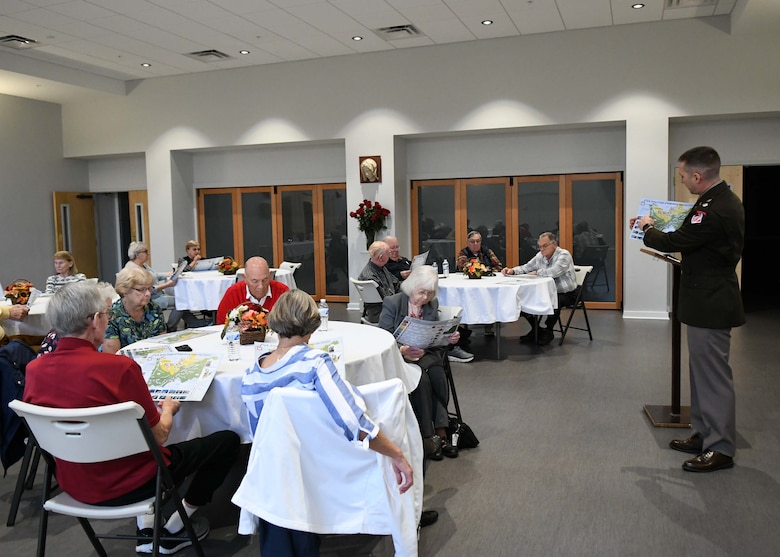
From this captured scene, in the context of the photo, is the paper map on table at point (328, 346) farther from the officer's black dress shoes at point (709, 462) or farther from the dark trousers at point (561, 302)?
the dark trousers at point (561, 302)

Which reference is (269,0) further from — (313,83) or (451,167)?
(451,167)

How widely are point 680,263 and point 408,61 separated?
735cm

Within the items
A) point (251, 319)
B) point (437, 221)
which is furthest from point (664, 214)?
point (437, 221)

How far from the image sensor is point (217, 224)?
42.4 feet

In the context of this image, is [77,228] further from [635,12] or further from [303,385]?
[303,385]

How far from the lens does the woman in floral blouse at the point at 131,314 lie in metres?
3.90

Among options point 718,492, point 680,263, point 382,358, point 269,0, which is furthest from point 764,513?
point 269,0

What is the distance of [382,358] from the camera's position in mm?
3527

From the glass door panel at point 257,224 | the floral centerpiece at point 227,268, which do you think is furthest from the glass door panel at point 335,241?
the floral centerpiece at point 227,268

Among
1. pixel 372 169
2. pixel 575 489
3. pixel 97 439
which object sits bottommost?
pixel 575 489

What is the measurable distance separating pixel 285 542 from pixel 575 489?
1.80 m

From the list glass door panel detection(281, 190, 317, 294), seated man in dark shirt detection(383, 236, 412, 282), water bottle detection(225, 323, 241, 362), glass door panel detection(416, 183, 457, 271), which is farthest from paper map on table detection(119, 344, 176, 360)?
glass door panel detection(281, 190, 317, 294)

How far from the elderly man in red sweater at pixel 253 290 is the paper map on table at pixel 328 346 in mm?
933

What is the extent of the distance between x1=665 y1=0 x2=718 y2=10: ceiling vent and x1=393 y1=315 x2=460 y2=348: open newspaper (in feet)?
20.8
